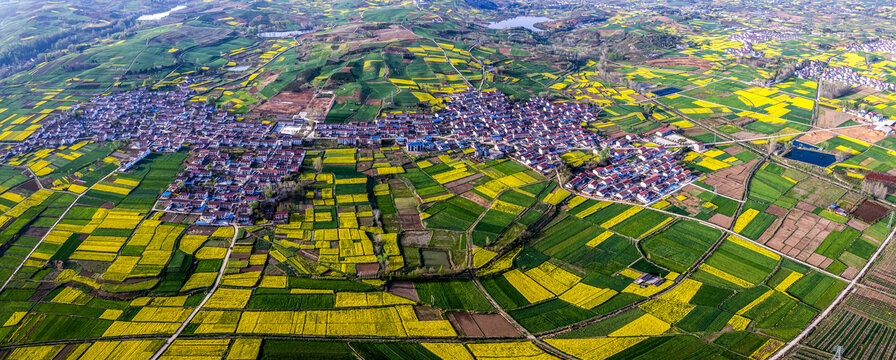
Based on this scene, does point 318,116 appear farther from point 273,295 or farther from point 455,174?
point 273,295

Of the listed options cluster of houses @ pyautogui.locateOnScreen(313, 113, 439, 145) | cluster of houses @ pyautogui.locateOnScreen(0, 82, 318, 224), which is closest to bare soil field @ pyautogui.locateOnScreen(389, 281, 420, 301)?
cluster of houses @ pyautogui.locateOnScreen(0, 82, 318, 224)

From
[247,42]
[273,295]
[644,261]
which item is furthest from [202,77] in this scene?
[644,261]

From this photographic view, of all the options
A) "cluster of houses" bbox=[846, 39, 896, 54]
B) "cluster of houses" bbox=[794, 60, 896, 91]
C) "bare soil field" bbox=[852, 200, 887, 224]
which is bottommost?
"bare soil field" bbox=[852, 200, 887, 224]

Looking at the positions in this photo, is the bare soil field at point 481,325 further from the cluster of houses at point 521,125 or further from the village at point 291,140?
the cluster of houses at point 521,125

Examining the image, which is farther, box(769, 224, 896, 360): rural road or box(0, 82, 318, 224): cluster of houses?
box(0, 82, 318, 224): cluster of houses

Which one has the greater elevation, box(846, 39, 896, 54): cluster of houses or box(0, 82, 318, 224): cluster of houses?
box(0, 82, 318, 224): cluster of houses

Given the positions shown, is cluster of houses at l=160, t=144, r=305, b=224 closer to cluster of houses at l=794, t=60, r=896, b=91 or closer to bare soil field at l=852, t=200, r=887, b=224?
bare soil field at l=852, t=200, r=887, b=224
